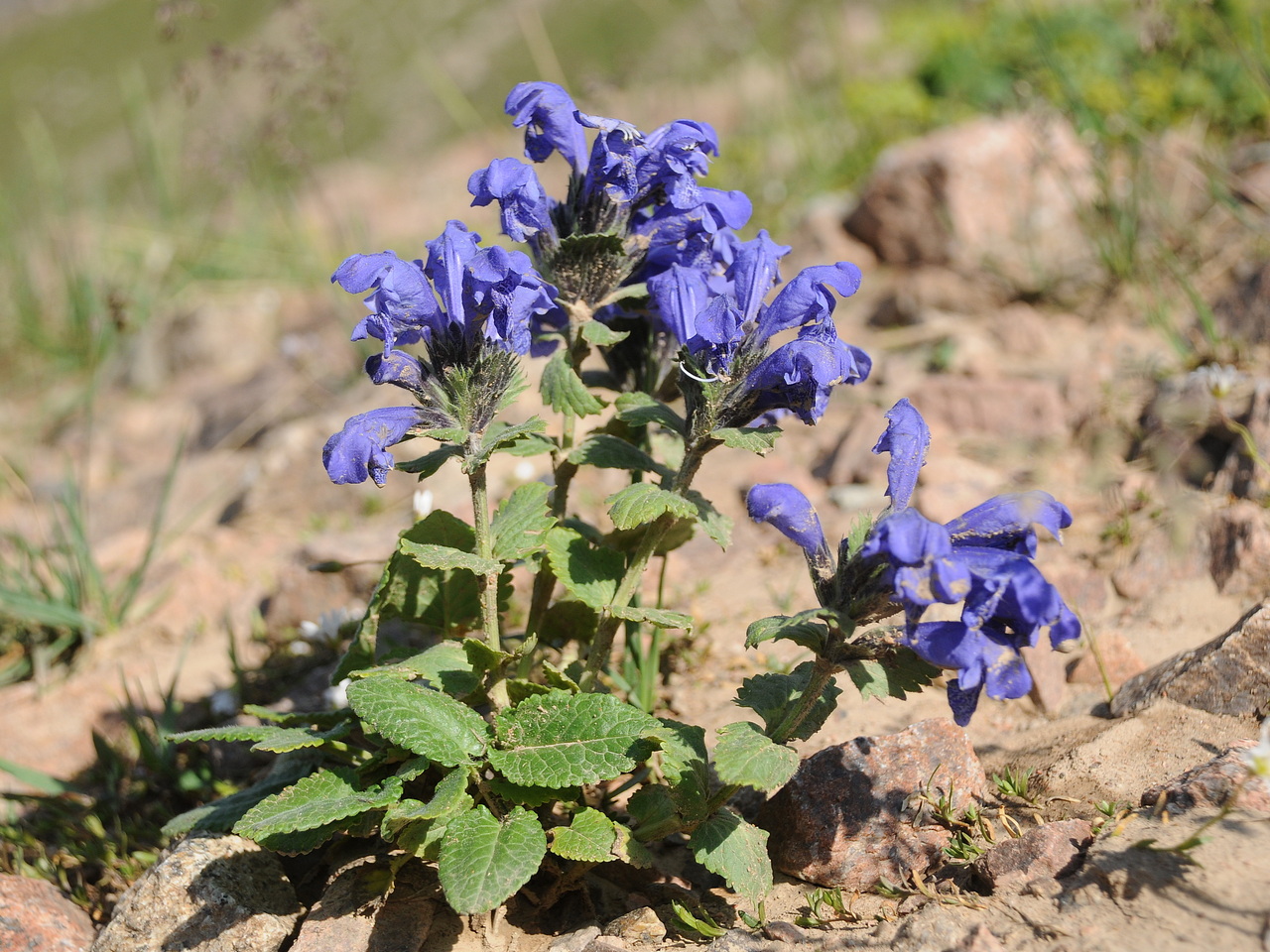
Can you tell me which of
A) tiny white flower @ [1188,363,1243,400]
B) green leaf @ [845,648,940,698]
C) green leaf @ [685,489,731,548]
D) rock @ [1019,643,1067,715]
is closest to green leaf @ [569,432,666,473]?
green leaf @ [685,489,731,548]

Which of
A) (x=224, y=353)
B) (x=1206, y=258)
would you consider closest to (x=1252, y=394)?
(x=1206, y=258)

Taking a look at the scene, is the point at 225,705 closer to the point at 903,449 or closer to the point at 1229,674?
the point at 903,449

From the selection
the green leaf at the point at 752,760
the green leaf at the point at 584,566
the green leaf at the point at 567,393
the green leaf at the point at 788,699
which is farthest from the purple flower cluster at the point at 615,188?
the green leaf at the point at 752,760

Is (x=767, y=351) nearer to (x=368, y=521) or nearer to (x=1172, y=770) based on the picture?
(x=1172, y=770)

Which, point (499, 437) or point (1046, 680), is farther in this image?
point (1046, 680)

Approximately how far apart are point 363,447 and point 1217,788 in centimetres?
185

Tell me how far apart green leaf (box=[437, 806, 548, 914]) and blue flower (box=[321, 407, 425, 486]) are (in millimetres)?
759

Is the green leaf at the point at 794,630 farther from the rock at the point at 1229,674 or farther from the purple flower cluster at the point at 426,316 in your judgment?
the rock at the point at 1229,674

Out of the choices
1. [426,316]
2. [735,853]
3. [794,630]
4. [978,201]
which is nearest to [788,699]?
[794,630]

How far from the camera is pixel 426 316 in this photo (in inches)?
82.8

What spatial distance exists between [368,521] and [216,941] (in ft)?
8.12

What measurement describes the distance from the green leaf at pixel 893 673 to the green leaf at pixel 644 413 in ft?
2.10

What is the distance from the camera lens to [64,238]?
699 cm

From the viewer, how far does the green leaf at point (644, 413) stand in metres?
2.17
